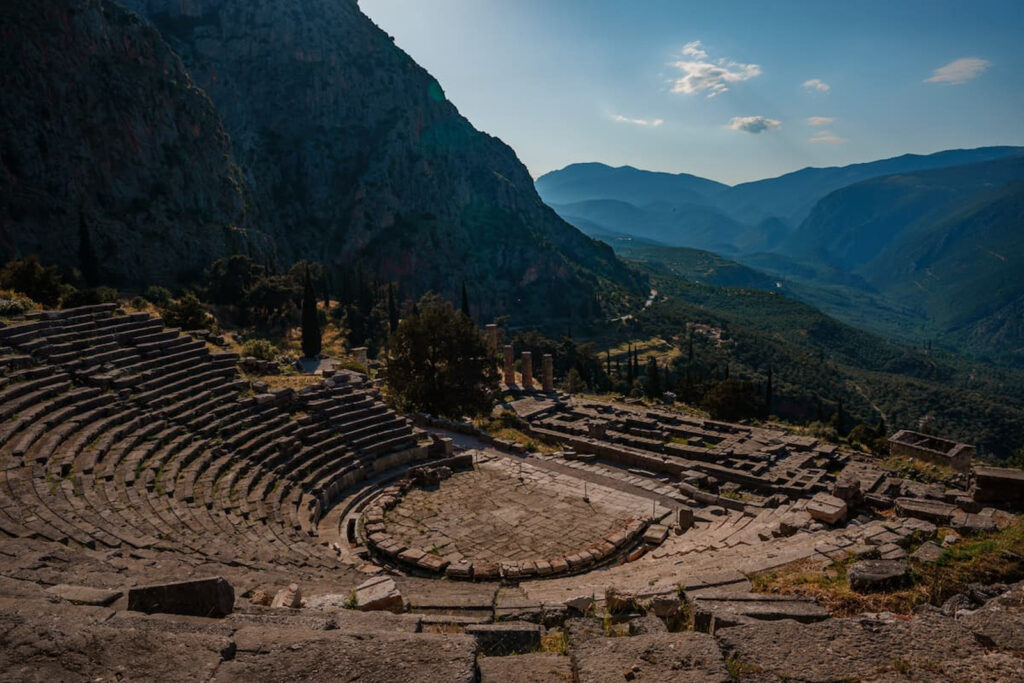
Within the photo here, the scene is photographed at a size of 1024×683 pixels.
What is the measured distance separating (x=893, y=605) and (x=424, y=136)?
118 m

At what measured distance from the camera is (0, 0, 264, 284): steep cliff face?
167 feet

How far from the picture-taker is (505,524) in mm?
16734

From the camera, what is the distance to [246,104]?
9581 cm

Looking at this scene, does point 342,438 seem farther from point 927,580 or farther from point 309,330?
point 309,330

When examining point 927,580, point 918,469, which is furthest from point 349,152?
point 927,580

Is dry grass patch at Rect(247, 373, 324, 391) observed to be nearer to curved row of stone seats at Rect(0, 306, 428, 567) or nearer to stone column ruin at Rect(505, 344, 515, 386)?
curved row of stone seats at Rect(0, 306, 428, 567)

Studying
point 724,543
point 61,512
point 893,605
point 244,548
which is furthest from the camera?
point 724,543

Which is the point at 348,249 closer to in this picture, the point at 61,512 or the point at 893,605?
the point at 61,512

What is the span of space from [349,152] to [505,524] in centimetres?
9900

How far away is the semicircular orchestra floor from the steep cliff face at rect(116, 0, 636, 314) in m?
73.3

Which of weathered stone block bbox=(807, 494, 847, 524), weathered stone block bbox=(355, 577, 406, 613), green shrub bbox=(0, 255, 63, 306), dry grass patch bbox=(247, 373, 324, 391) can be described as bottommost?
weathered stone block bbox=(807, 494, 847, 524)

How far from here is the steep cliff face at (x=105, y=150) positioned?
2007 inches

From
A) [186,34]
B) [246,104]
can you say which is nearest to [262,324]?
[246,104]

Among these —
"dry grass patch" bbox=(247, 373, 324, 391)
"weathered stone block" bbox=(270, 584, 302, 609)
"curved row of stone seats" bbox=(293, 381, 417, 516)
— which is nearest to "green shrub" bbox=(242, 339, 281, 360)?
"dry grass patch" bbox=(247, 373, 324, 391)
